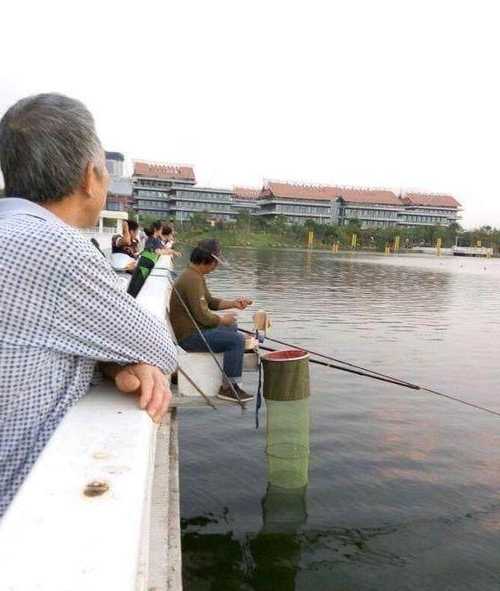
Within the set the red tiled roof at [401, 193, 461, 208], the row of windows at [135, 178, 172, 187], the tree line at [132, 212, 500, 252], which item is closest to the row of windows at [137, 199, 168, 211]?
the row of windows at [135, 178, 172, 187]

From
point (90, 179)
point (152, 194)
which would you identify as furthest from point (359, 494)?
point (152, 194)

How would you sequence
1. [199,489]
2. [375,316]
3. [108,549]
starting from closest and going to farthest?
[108,549]
[199,489]
[375,316]

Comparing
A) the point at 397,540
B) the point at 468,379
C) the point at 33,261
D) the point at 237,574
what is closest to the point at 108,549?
the point at 33,261

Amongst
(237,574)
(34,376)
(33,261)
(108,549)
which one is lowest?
(237,574)

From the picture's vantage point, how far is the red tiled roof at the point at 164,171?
100938 millimetres

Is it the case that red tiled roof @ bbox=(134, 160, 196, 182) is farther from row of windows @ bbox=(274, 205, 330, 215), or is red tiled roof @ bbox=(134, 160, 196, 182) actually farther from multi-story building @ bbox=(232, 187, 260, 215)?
row of windows @ bbox=(274, 205, 330, 215)

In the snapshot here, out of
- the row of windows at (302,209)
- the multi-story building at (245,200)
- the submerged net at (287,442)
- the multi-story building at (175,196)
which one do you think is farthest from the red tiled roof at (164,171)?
the submerged net at (287,442)

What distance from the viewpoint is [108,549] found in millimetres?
964

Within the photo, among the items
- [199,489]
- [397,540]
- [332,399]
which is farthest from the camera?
[332,399]

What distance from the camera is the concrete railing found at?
91 cm

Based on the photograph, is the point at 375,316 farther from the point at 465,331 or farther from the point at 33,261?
the point at 33,261

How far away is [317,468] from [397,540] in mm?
1365

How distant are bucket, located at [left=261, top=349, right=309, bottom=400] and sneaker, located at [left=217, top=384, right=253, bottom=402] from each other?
177mm

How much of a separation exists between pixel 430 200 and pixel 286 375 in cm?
11799
